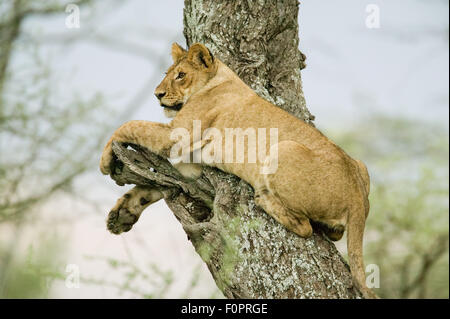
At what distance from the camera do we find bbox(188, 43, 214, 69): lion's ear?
5.41m

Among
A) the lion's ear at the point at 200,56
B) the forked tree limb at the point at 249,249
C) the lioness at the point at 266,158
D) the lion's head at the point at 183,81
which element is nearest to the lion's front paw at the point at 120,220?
the lioness at the point at 266,158

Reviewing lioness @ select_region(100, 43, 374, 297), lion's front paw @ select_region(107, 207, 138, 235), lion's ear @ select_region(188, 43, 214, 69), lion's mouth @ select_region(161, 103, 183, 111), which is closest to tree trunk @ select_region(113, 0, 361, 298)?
lioness @ select_region(100, 43, 374, 297)

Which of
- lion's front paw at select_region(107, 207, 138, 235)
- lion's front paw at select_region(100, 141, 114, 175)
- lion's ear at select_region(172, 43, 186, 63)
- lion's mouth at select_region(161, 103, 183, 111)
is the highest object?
lion's ear at select_region(172, 43, 186, 63)

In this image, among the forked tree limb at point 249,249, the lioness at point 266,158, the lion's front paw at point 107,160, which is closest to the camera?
the forked tree limb at point 249,249

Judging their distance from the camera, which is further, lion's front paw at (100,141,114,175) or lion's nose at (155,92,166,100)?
lion's nose at (155,92,166,100)

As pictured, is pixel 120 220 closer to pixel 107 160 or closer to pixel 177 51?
pixel 107 160

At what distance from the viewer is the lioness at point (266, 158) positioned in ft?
15.2

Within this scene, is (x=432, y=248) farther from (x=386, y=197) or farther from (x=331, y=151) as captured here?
(x=331, y=151)

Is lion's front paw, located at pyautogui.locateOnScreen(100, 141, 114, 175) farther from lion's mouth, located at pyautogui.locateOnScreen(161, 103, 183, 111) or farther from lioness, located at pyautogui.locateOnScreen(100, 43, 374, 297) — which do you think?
lion's mouth, located at pyautogui.locateOnScreen(161, 103, 183, 111)

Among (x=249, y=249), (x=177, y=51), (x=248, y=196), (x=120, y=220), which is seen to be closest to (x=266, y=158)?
(x=248, y=196)

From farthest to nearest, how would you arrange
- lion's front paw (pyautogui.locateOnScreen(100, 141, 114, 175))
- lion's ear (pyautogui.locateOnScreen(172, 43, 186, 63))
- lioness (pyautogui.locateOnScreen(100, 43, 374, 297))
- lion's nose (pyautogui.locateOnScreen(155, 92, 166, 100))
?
lion's ear (pyautogui.locateOnScreen(172, 43, 186, 63)) < lion's nose (pyautogui.locateOnScreen(155, 92, 166, 100)) < lion's front paw (pyautogui.locateOnScreen(100, 141, 114, 175)) < lioness (pyautogui.locateOnScreen(100, 43, 374, 297))

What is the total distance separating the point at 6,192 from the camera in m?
8.41

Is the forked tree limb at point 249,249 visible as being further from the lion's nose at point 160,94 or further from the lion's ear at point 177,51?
the lion's ear at point 177,51
